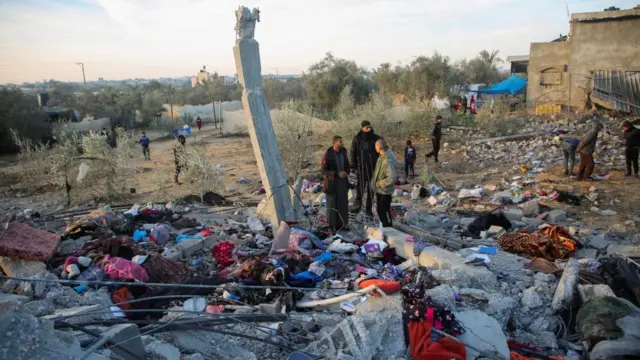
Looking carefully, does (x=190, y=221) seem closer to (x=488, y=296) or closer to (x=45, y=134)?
(x=488, y=296)

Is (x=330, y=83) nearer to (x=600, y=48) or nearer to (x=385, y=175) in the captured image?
(x=600, y=48)

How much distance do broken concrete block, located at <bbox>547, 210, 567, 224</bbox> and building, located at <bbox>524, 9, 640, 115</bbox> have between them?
11.1m

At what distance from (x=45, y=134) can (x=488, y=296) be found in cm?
2205

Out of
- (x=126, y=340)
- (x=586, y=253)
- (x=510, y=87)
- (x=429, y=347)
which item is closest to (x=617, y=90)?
(x=510, y=87)

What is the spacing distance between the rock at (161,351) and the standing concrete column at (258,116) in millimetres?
4110

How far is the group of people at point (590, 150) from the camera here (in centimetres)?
965

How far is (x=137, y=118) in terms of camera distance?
30.0m

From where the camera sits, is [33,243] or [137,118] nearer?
[33,243]

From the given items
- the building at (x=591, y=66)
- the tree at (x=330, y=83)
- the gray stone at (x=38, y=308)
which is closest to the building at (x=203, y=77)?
the tree at (x=330, y=83)

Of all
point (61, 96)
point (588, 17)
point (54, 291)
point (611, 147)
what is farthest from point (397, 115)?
point (61, 96)

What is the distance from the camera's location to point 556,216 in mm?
7812

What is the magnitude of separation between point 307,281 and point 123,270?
2009 mm

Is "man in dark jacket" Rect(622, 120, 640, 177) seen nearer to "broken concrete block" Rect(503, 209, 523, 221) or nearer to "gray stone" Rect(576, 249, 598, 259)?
"broken concrete block" Rect(503, 209, 523, 221)

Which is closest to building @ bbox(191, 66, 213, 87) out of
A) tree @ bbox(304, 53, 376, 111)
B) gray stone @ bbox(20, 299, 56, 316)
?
tree @ bbox(304, 53, 376, 111)
